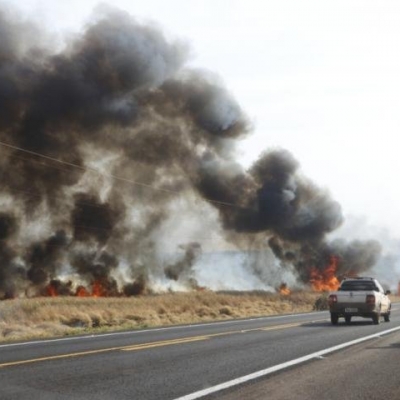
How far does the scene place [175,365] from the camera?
10.2 m

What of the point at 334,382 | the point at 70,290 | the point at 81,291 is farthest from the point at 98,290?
the point at 334,382

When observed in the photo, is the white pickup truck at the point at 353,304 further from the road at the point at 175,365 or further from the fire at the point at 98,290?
the fire at the point at 98,290

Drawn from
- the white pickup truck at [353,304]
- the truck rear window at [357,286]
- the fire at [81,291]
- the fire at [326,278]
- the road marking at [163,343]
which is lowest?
the road marking at [163,343]

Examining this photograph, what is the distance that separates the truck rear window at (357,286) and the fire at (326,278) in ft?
194

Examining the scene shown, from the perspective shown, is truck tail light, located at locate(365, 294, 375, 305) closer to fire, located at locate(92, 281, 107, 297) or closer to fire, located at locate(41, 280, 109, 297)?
fire, located at locate(41, 280, 109, 297)

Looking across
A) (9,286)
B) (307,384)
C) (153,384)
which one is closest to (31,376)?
(153,384)

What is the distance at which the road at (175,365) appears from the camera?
7676mm

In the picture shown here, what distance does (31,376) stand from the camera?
8.82 m

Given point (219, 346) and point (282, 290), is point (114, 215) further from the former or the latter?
point (219, 346)

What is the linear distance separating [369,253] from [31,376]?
3452 inches

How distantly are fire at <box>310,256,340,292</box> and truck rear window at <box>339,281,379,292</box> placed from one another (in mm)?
59022

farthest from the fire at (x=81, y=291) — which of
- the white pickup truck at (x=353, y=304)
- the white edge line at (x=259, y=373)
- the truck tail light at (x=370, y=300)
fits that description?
the white edge line at (x=259, y=373)

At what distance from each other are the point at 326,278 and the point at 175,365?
7537 centimetres

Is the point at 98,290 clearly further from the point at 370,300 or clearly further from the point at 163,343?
the point at 163,343
